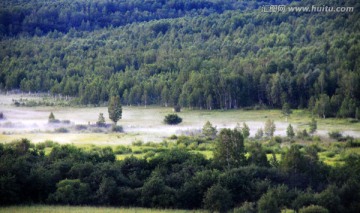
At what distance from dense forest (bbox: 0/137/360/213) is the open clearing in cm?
2015

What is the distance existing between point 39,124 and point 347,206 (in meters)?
44.7

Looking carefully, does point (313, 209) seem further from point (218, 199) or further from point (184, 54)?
point (184, 54)

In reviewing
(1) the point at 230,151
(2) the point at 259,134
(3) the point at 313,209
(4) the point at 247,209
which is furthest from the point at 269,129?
(3) the point at 313,209

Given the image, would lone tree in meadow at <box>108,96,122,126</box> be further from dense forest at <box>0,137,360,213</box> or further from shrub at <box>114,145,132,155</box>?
dense forest at <box>0,137,360,213</box>

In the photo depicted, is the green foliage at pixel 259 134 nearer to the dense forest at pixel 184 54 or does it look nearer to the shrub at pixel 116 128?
the shrub at pixel 116 128

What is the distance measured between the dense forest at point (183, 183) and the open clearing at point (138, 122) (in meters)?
20.2

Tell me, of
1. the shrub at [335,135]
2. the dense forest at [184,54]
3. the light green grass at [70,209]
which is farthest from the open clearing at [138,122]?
the light green grass at [70,209]

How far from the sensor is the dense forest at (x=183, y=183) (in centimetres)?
3406

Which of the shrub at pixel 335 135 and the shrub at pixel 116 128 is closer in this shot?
the shrub at pixel 335 135

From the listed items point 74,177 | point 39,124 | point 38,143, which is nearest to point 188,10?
point 39,124

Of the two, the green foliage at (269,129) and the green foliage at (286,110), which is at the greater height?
the green foliage at (286,110)

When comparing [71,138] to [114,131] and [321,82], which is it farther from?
[321,82]

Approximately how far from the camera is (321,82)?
279 ft

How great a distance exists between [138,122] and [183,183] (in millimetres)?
35907
